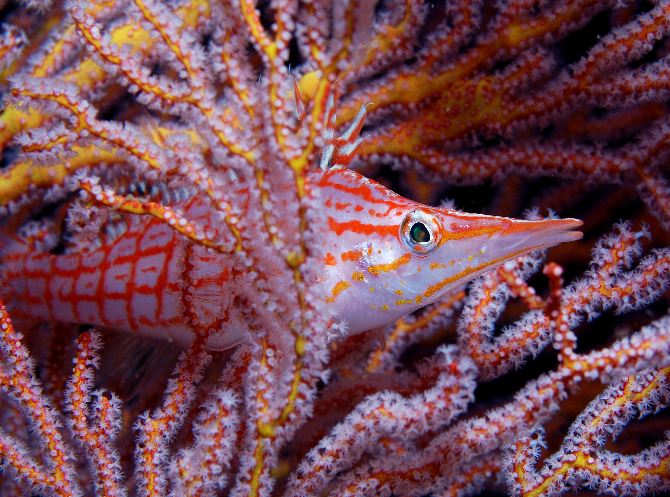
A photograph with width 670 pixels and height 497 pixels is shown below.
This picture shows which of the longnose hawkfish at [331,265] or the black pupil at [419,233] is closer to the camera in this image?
the longnose hawkfish at [331,265]

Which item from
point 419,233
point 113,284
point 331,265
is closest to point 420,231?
point 419,233

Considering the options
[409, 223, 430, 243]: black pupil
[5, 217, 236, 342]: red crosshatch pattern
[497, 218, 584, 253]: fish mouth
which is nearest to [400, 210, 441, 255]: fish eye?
[409, 223, 430, 243]: black pupil

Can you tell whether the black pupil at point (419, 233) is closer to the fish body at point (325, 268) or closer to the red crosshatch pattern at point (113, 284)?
the fish body at point (325, 268)

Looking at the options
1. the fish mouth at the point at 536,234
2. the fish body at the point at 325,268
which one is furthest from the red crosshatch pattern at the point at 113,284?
the fish mouth at the point at 536,234

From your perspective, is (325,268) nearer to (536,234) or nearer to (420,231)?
(420,231)

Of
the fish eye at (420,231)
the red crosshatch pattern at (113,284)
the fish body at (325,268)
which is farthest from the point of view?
the red crosshatch pattern at (113,284)

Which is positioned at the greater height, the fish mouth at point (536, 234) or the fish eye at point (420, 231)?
the fish eye at point (420, 231)

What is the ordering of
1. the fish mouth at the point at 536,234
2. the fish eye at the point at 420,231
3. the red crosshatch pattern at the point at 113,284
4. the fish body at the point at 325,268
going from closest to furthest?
the fish mouth at the point at 536,234 < the fish body at the point at 325,268 < the fish eye at the point at 420,231 < the red crosshatch pattern at the point at 113,284

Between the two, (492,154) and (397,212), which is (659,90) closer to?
(492,154)
